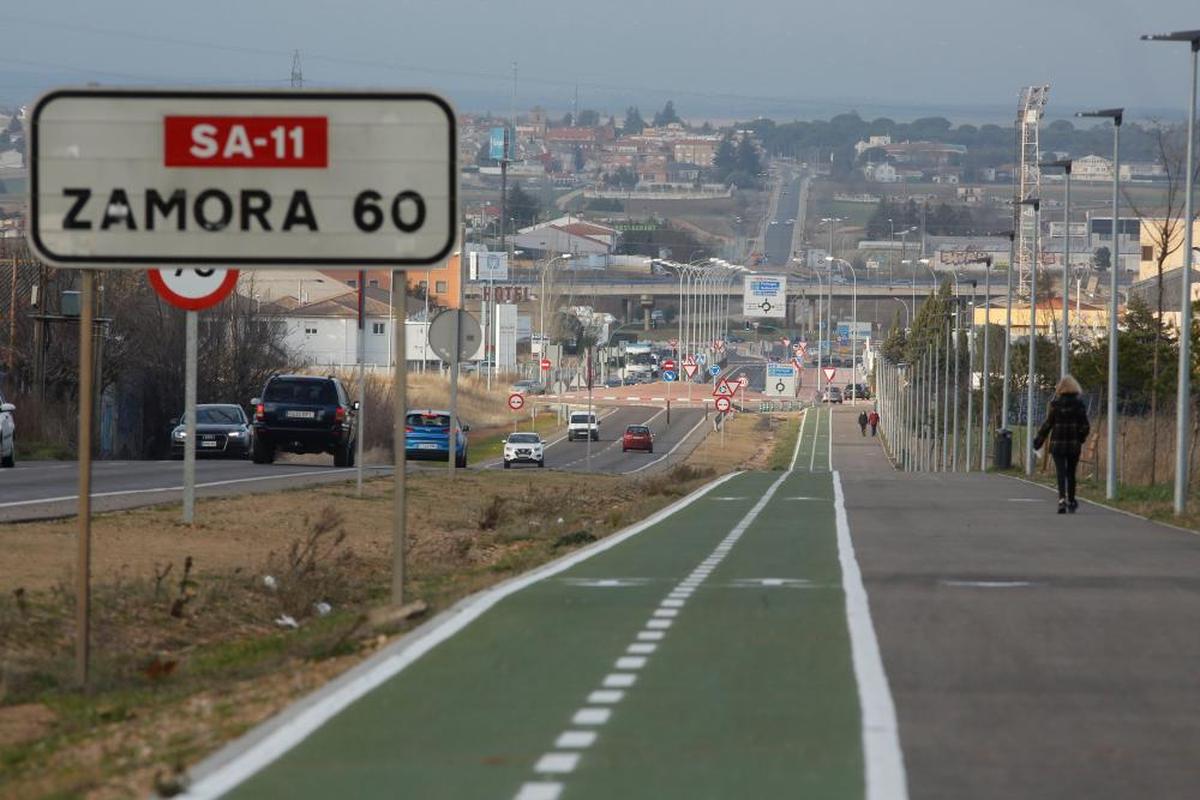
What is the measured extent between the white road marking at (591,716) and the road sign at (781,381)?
266ft

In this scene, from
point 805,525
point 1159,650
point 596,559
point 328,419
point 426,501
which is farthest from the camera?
point 328,419

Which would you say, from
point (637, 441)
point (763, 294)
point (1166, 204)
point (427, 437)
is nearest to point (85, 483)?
point (1166, 204)

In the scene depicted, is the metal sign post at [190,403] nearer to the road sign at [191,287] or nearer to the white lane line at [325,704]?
the road sign at [191,287]

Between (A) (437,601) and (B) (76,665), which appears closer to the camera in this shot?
(B) (76,665)

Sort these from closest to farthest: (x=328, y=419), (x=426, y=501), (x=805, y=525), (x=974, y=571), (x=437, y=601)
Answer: (x=437, y=601)
(x=974, y=571)
(x=805, y=525)
(x=426, y=501)
(x=328, y=419)

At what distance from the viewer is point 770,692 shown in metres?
9.84

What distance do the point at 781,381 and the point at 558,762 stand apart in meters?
85.2

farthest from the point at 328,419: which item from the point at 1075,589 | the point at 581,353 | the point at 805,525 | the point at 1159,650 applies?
the point at 581,353

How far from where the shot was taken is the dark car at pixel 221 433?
48.7 metres

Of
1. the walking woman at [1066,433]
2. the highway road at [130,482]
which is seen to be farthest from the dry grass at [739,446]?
the walking woman at [1066,433]

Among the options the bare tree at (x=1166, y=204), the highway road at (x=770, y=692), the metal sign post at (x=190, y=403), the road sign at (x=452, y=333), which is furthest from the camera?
the bare tree at (x=1166, y=204)

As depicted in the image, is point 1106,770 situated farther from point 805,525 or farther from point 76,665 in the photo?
point 805,525

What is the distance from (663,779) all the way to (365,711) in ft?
6.38

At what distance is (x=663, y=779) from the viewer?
25.6 feet
